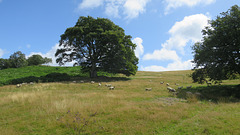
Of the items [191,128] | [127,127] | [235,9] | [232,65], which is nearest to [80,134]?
[127,127]

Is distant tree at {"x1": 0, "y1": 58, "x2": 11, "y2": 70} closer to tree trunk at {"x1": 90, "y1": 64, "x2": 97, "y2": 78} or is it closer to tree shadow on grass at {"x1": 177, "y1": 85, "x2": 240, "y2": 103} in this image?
tree trunk at {"x1": 90, "y1": 64, "x2": 97, "y2": 78}

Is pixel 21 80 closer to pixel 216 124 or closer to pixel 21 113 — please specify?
pixel 21 113

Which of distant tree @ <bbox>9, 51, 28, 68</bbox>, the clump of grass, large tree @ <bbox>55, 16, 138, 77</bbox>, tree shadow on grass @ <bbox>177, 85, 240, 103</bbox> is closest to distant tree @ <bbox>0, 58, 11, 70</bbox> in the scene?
distant tree @ <bbox>9, 51, 28, 68</bbox>

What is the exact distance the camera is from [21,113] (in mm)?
9359

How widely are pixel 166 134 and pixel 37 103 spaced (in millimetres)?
10758

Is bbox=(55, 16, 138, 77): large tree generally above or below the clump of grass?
above

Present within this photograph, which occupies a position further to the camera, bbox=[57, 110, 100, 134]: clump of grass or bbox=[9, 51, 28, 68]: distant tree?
bbox=[9, 51, 28, 68]: distant tree

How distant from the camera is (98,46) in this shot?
32.2 metres

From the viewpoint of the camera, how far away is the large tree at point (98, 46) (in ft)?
103

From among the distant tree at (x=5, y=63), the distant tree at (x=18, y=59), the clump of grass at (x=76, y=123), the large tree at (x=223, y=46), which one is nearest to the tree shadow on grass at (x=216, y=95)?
the large tree at (x=223, y=46)

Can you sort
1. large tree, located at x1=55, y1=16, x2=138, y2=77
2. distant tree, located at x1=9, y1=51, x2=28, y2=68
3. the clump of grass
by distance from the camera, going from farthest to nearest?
distant tree, located at x1=9, y1=51, x2=28, y2=68, large tree, located at x1=55, y1=16, x2=138, y2=77, the clump of grass

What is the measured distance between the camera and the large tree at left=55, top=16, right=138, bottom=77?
3142cm

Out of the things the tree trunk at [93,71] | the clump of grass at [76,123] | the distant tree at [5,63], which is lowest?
the clump of grass at [76,123]

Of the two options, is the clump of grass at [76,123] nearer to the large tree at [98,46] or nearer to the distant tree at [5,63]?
the large tree at [98,46]
